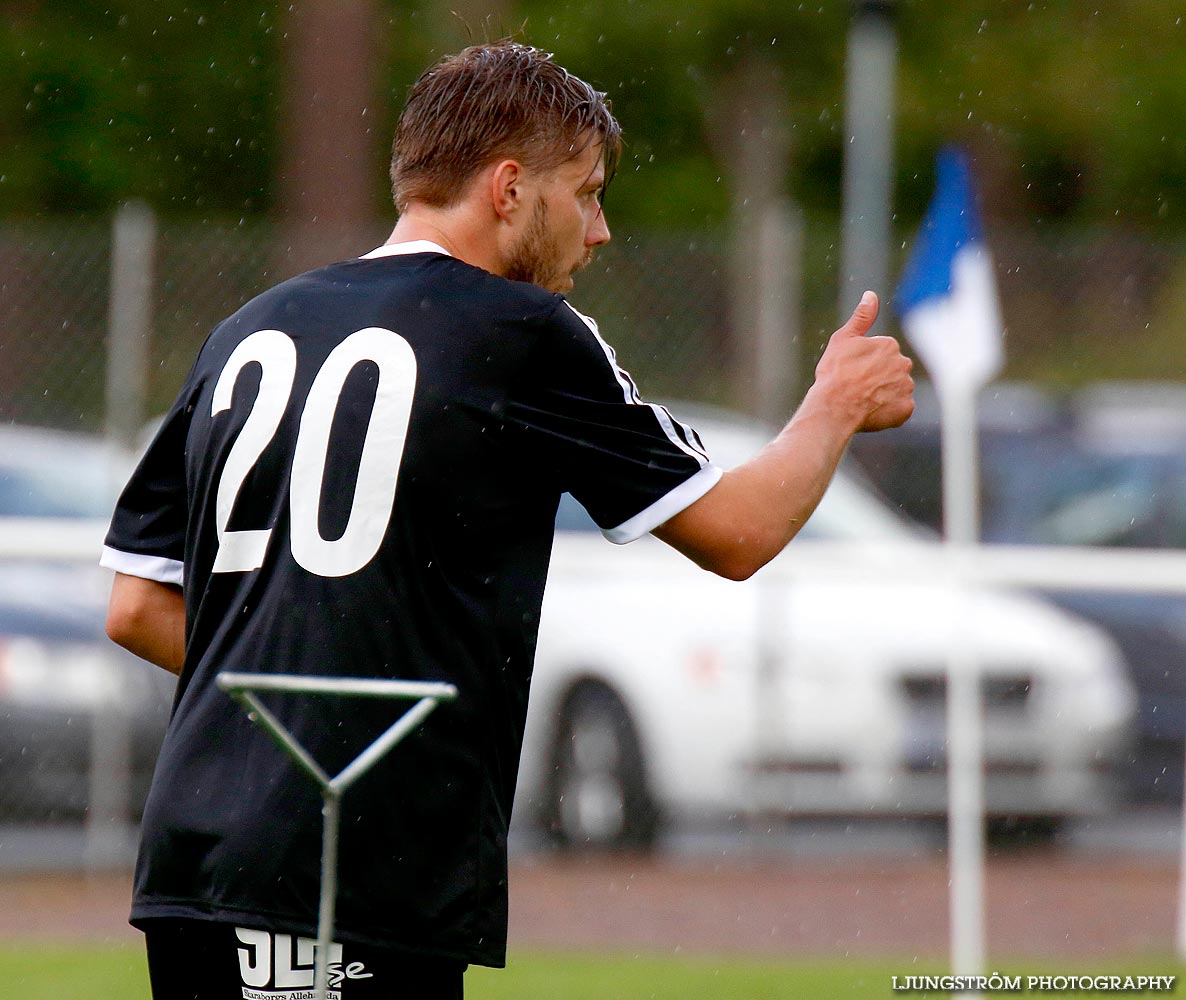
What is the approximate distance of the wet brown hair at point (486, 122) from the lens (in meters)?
2.79

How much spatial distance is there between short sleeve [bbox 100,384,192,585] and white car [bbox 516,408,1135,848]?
201 inches

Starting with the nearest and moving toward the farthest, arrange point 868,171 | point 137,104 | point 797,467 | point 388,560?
1. point 388,560
2. point 797,467
3. point 868,171
4. point 137,104

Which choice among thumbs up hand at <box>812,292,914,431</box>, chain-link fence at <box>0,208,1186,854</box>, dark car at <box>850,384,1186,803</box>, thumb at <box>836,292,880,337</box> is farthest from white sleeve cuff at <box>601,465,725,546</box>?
chain-link fence at <box>0,208,1186,854</box>

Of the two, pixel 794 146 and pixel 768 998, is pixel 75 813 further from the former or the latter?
pixel 794 146

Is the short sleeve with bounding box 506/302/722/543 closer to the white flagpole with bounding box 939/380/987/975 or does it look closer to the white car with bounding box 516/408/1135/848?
the white flagpole with bounding box 939/380/987/975

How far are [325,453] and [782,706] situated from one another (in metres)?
5.88

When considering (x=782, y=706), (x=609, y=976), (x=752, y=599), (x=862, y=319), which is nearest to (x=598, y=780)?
(x=782, y=706)

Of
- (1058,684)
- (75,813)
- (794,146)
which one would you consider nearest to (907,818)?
(1058,684)

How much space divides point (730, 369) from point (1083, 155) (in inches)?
A: 886

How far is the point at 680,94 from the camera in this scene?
85.3 feet

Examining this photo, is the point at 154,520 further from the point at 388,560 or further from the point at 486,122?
the point at 486,122

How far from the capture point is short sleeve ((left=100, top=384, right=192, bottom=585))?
2873 millimetres

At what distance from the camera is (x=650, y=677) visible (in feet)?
27.1

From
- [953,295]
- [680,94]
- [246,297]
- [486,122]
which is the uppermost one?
[680,94]
